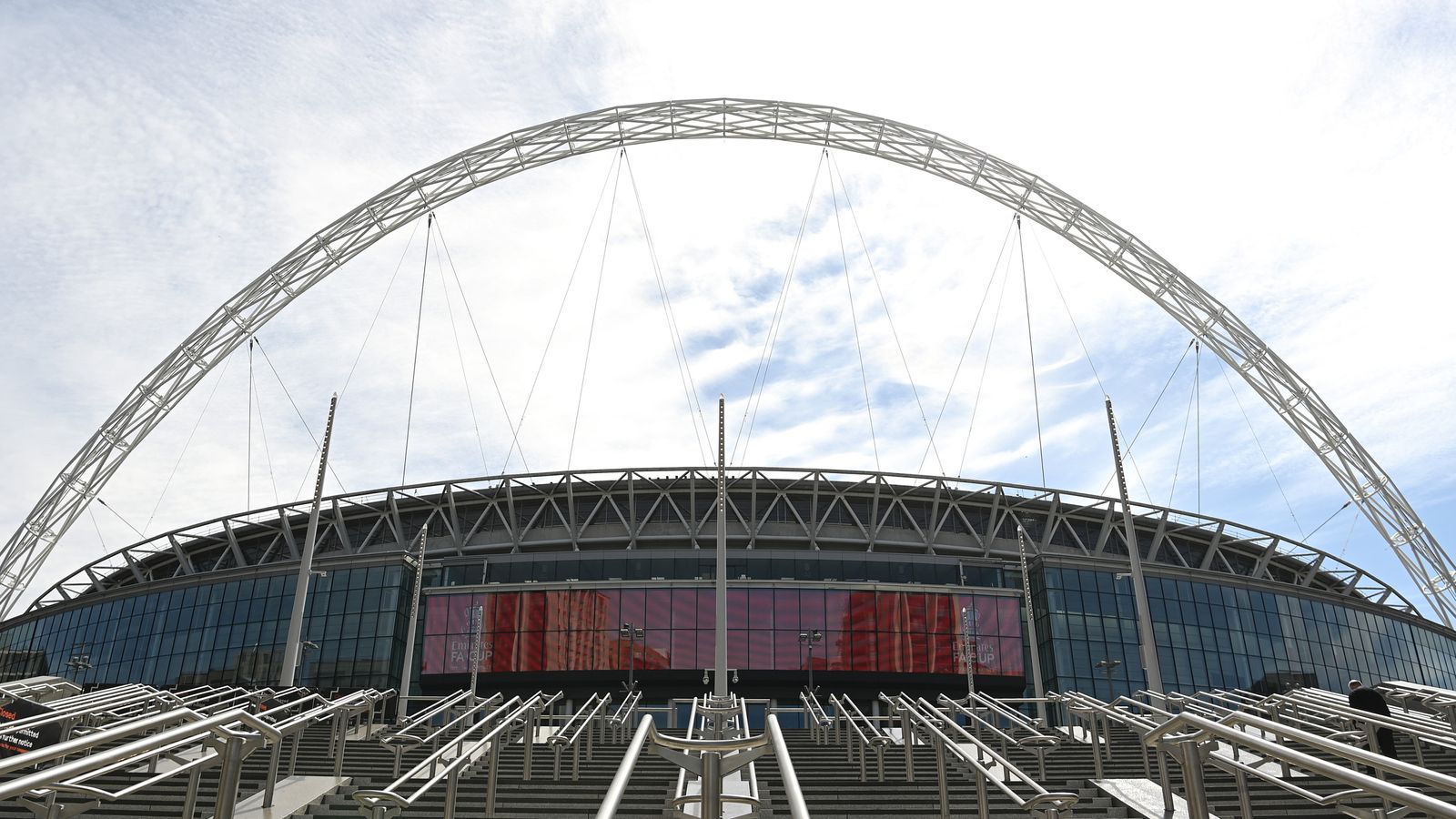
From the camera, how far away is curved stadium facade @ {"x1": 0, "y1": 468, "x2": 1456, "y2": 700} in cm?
5178

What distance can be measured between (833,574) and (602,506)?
17.4 metres

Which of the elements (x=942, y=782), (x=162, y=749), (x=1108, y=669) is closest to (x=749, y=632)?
(x=1108, y=669)

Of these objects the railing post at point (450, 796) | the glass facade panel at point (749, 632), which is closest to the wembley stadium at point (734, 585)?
the glass facade panel at point (749, 632)

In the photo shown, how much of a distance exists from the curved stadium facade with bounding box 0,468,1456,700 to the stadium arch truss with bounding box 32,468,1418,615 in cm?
20

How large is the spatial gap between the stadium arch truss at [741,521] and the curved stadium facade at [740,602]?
0.20 metres

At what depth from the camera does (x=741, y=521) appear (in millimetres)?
60688

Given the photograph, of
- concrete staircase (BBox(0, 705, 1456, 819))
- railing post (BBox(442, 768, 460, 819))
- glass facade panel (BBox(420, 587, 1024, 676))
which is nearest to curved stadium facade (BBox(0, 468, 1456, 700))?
glass facade panel (BBox(420, 587, 1024, 676))

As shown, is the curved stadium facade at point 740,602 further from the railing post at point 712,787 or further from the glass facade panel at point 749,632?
the railing post at point 712,787

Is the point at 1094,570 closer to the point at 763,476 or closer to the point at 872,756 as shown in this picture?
the point at 763,476

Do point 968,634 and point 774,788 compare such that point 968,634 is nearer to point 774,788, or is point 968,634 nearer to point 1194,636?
point 1194,636

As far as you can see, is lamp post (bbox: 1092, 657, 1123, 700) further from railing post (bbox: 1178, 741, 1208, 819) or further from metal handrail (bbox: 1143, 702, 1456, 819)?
railing post (bbox: 1178, 741, 1208, 819)

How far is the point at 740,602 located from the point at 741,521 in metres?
9.20

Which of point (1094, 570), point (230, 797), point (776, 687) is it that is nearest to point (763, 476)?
point (776, 687)

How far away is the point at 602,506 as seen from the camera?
2510 inches
